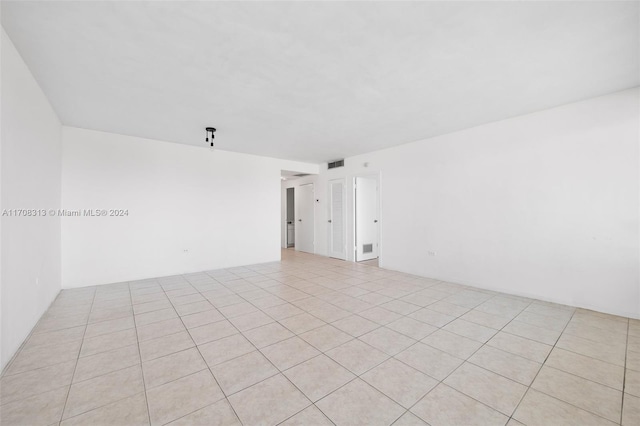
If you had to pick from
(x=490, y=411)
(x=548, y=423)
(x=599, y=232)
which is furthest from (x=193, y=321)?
(x=599, y=232)

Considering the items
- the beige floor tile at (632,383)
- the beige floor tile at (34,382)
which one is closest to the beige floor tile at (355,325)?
the beige floor tile at (632,383)

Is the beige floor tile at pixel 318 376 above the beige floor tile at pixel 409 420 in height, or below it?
above

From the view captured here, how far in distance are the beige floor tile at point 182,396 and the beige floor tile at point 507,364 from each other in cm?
211

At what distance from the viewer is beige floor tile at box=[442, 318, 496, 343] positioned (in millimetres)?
2512

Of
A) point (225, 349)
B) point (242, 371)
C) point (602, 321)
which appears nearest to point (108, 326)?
point (225, 349)

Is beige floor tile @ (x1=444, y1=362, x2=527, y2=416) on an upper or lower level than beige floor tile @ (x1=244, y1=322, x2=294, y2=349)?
lower

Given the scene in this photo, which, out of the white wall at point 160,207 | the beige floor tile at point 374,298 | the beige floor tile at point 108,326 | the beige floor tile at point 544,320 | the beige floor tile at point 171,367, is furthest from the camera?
the white wall at point 160,207

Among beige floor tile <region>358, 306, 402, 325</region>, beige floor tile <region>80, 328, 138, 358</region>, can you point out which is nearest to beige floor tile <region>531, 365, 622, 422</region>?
beige floor tile <region>358, 306, 402, 325</region>

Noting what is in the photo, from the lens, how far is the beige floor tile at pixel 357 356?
6.67 ft

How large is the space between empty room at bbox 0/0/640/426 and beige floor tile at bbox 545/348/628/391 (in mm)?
21

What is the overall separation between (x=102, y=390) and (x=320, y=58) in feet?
10.4

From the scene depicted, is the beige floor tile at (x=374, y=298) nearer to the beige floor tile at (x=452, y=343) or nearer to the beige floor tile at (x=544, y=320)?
the beige floor tile at (x=452, y=343)

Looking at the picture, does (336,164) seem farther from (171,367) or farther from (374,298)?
(171,367)

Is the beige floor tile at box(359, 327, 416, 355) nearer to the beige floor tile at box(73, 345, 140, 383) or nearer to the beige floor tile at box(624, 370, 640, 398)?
the beige floor tile at box(624, 370, 640, 398)
